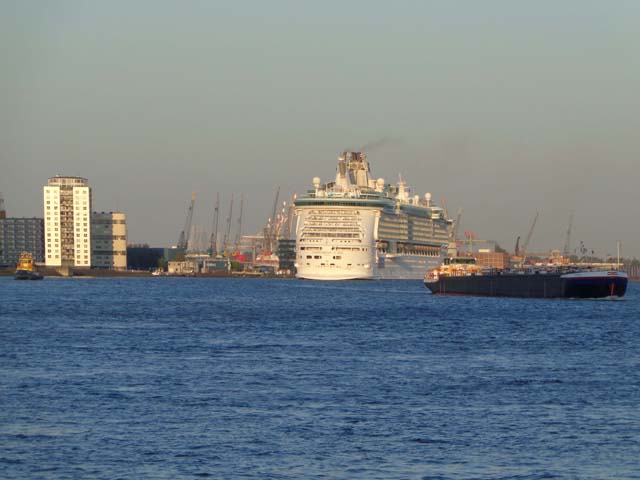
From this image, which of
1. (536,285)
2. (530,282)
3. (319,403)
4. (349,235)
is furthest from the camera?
(349,235)

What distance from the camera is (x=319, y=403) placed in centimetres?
3472

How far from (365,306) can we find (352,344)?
41495 mm

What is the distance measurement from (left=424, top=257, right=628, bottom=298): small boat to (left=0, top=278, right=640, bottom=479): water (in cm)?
3928

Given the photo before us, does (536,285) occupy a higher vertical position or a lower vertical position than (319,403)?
higher

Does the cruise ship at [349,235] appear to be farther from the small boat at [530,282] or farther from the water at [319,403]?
the water at [319,403]

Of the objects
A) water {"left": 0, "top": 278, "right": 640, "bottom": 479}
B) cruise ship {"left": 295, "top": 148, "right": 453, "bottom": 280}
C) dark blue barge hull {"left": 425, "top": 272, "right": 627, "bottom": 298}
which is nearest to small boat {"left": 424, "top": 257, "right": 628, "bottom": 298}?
dark blue barge hull {"left": 425, "top": 272, "right": 627, "bottom": 298}

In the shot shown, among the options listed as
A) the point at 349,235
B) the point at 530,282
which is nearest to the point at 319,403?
the point at 530,282

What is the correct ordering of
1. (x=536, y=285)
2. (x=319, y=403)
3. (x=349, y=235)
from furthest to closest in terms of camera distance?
1. (x=349, y=235)
2. (x=536, y=285)
3. (x=319, y=403)

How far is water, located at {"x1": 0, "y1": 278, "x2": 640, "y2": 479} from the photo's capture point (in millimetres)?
26734

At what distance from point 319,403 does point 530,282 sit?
266 feet

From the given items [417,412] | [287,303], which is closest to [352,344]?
[417,412]

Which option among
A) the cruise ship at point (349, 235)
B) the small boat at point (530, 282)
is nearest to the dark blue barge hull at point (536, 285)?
the small boat at point (530, 282)

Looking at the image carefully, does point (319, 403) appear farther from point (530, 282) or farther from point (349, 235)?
point (349, 235)

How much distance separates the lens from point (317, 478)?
25250 mm
